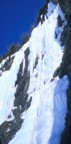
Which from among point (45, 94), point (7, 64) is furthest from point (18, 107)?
point (7, 64)

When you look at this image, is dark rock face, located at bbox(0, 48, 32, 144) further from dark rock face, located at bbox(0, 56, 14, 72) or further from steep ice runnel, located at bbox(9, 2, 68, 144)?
dark rock face, located at bbox(0, 56, 14, 72)

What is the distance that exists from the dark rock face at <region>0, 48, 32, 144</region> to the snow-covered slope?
733mm

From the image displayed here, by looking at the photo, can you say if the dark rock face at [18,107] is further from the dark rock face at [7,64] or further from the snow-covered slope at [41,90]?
the dark rock face at [7,64]

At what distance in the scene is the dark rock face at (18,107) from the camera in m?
50.3

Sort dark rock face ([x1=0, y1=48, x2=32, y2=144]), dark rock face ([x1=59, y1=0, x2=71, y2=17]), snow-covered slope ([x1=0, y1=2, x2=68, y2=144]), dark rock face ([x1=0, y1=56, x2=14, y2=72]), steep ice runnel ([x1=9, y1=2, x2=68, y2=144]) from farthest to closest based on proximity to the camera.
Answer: dark rock face ([x1=0, y1=56, x2=14, y2=72]), dark rock face ([x1=0, y1=48, x2=32, y2=144]), dark rock face ([x1=59, y1=0, x2=71, y2=17]), snow-covered slope ([x1=0, y1=2, x2=68, y2=144]), steep ice runnel ([x1=9, y1=2, x2=68, y2=144])

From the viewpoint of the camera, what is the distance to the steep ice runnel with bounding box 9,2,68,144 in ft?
135

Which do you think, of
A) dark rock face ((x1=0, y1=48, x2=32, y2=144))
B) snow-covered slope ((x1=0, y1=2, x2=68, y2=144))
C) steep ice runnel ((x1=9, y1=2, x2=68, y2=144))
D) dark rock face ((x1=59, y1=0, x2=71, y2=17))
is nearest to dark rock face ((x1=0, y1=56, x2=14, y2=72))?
snow-covered slope ((x1=0, y1=2, x2=68, y2=144))

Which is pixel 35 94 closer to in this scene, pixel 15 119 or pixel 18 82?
pixel 15 119

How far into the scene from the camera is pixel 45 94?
46.6 metres

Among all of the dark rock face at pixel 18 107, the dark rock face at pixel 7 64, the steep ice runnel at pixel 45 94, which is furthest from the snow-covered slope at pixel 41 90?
the dark rock face at pixel 7 64

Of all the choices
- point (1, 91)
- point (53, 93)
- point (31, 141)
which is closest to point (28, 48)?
point (1, 91)

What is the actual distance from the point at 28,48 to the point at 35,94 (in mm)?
13381

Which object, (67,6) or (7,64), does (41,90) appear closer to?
(67,6)

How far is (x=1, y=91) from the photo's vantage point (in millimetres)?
65312
